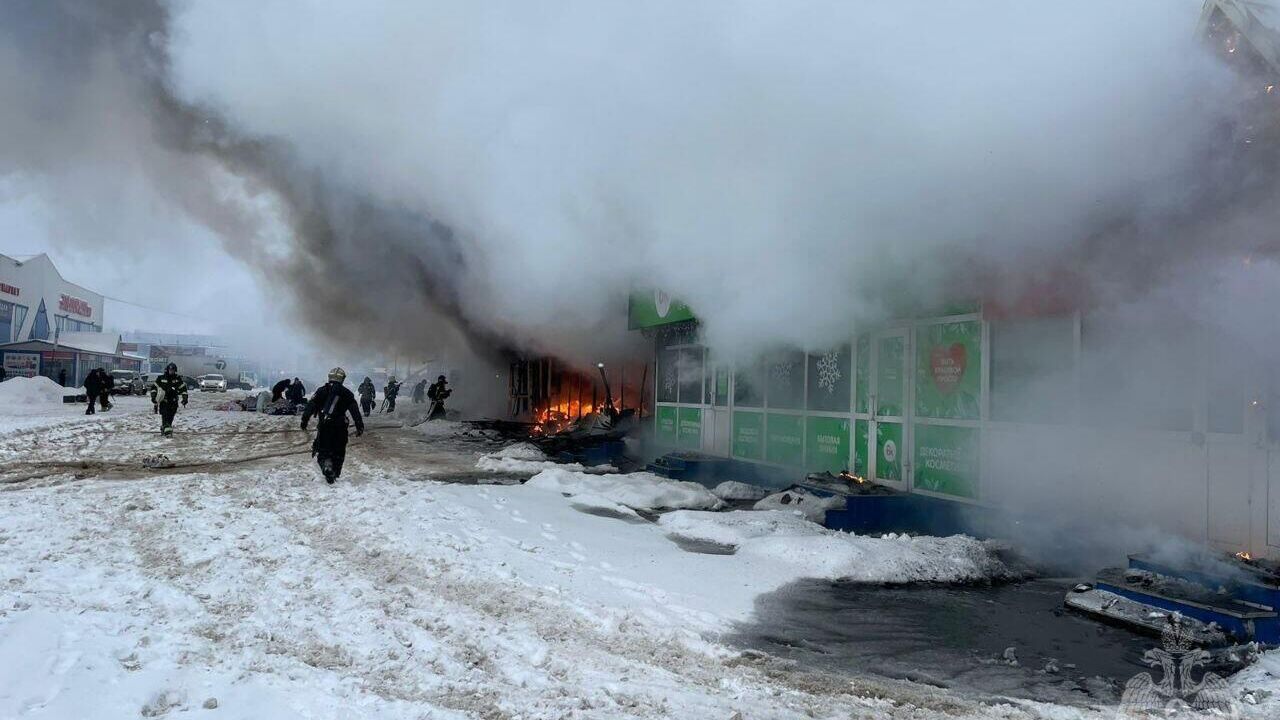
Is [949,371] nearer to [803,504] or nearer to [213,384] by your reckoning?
[803,504]

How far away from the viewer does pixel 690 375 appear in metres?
12.9

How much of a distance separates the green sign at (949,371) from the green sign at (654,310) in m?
3.50

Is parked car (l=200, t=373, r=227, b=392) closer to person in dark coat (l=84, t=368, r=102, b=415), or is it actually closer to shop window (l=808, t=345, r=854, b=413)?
person in dark coat (l=84, t=368, r=102, b=415)

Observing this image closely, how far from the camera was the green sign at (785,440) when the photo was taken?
997 cm

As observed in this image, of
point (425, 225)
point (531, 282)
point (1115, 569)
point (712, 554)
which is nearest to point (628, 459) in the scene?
point (531, 282)

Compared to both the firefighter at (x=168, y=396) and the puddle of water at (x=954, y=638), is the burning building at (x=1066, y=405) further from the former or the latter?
the firefighter at (x=168, y=396)

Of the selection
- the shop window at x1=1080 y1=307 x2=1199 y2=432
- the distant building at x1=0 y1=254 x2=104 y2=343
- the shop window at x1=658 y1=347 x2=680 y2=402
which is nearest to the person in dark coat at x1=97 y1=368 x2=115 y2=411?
the shop window at x1=658 y1=347 x2=680 y2=402

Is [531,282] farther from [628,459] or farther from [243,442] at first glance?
[243,442]

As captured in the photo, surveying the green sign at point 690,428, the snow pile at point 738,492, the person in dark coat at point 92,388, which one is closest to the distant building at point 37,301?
the person in dark coat at point 92,388

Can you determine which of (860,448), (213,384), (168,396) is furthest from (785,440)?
(213,384)

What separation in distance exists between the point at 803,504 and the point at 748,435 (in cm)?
368

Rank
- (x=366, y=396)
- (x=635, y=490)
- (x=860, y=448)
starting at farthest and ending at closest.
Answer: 1. (x=366, y=396)
2. (x=860, y=448)
3. (x=635, y=490)

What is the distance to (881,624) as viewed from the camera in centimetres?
426

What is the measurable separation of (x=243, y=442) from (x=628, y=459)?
7275 mm
